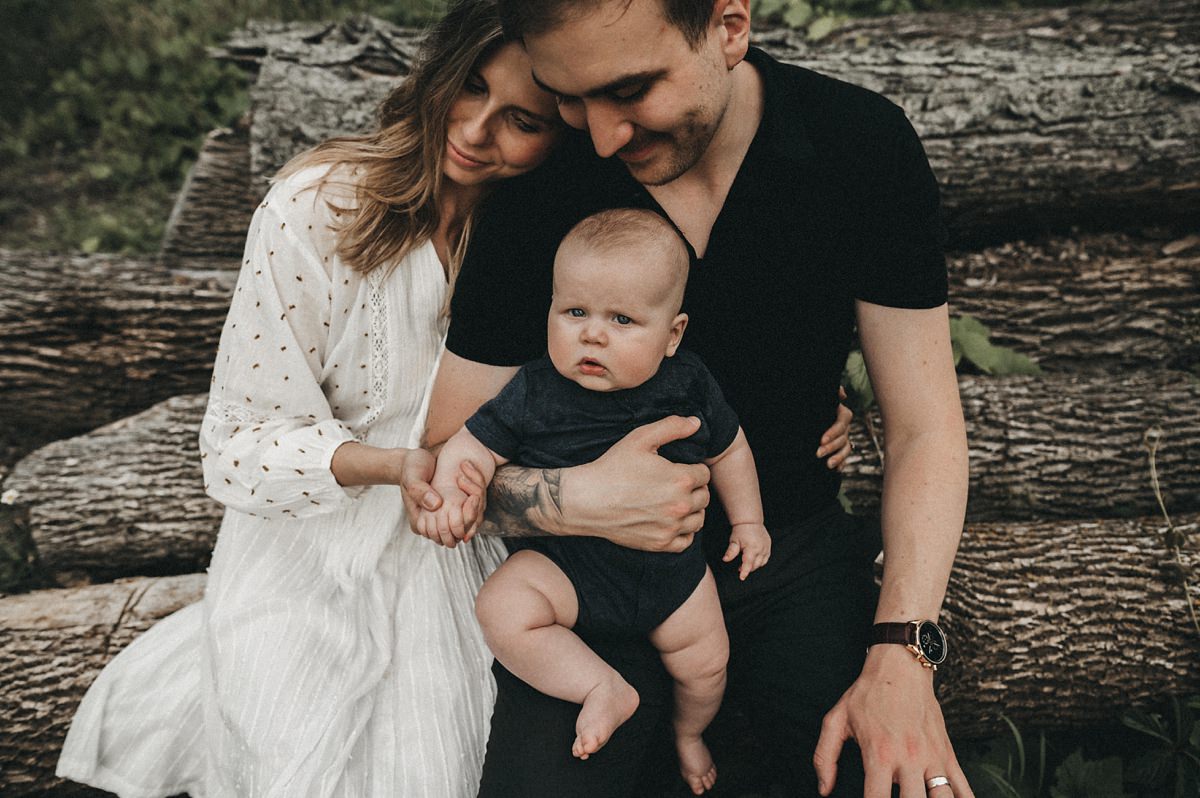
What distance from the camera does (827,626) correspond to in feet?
7.68

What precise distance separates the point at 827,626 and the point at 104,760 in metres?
2.11

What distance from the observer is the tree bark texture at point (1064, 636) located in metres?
2.65

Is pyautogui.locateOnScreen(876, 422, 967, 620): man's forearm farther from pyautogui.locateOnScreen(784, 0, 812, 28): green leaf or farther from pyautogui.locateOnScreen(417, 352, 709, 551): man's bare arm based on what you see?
pyautogui.locateOnScreen(784, 0, 812, 28): green leaf

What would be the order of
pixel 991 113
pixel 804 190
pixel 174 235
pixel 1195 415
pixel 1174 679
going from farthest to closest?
pixel 174 235
pixel 991 113
pixel 1195 415
pixel 1174 679
pixel 804 190

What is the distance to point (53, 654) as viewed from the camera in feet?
8.90

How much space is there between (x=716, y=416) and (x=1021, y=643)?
4.34ft

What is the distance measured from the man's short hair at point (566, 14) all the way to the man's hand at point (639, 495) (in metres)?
0.92

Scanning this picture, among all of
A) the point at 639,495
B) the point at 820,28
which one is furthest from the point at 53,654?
the point at 820,28

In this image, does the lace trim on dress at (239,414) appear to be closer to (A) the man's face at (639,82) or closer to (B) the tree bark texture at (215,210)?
(A) the man's face at (639,82)

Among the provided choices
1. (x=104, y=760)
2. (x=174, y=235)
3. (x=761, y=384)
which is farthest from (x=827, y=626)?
(x=174, y=235)

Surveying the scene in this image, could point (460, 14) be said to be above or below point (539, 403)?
above

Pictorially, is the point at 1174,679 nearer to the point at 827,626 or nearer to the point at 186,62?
the point at 827,626

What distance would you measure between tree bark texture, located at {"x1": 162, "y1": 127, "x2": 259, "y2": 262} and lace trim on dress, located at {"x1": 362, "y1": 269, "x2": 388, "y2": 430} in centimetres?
250

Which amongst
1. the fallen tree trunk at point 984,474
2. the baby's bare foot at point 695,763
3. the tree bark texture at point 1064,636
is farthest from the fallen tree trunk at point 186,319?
the baby's bare foot at point 695,763
